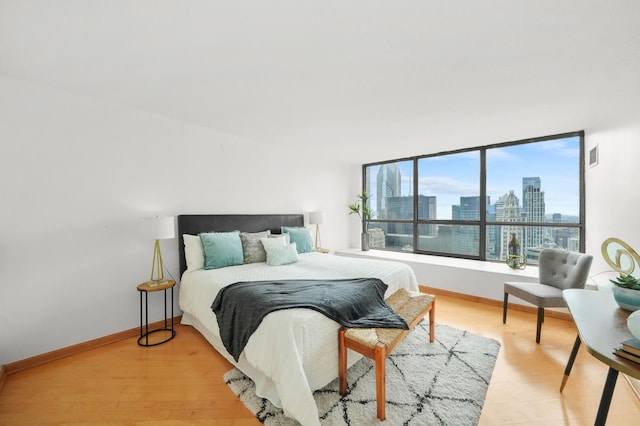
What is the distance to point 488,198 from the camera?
420 cm

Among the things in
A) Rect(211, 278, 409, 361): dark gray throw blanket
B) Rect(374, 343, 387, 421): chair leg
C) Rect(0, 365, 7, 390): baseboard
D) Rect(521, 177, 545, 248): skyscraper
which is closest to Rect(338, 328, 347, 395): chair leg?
Rect(211, 278, 409, 361): dark gray throw blanket

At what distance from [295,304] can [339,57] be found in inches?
69.6

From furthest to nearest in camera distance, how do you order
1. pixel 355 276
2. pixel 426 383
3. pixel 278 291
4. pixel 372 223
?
pixel 372 223 < pixel 355 276 < pixel 278 291 < pixel 426 383

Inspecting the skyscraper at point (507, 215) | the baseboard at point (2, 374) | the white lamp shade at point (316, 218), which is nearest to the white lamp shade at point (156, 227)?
the baseboard at point (2, 374)

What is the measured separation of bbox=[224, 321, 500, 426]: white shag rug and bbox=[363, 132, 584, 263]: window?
7.30 feet

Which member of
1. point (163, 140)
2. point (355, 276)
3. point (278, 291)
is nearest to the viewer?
point (278, 291)

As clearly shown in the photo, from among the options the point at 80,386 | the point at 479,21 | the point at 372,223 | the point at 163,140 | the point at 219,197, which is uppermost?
the point at 479,21

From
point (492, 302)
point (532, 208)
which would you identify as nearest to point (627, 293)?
point (492, 302)

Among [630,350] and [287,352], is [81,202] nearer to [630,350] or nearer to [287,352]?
[287,352]

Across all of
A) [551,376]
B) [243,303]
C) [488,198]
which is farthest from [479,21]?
[488,198]

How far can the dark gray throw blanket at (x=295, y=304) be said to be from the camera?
1825mm

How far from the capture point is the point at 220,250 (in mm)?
2922

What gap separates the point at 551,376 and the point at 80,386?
144 inches

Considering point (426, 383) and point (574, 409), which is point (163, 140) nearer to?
point (426, 383)
